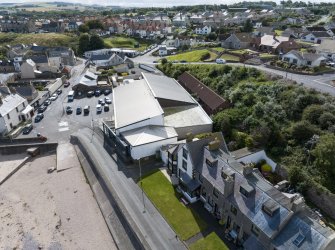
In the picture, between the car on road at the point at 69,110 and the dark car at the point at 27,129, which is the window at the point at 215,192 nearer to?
the dark car at the point at 27,129

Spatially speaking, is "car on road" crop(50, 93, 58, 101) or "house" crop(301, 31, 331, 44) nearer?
"car on road" crop(50, 93, 58, 101)

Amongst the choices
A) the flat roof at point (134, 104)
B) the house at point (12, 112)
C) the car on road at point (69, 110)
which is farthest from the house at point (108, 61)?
the house at point (12, 112)

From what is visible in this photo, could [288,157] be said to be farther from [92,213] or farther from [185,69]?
[185,69]

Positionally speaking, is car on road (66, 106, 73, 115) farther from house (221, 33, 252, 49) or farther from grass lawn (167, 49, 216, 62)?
house (221, 33, 252, 49)

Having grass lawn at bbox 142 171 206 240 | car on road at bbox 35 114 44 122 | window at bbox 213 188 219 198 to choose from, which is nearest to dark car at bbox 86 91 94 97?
car on road at bbox 35 114 44 122

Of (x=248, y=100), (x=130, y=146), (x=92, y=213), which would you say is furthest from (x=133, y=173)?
(x=248, y=100)
